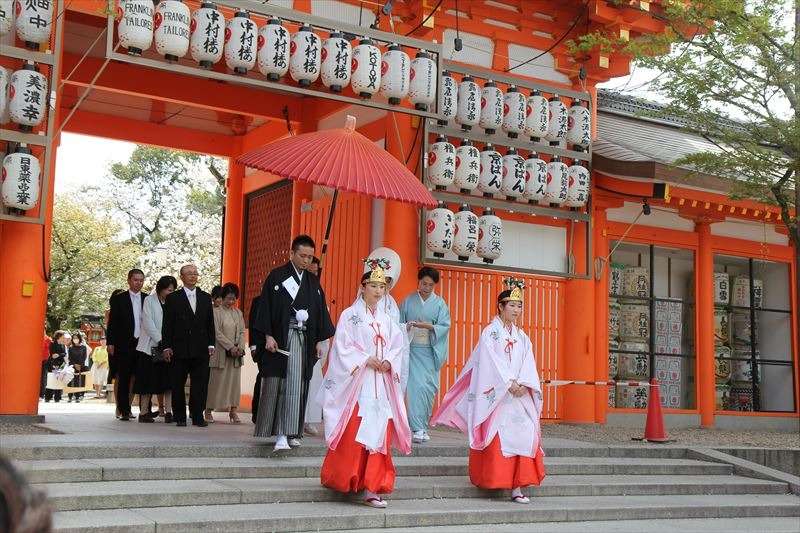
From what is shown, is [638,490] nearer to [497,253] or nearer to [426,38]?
[497,253]

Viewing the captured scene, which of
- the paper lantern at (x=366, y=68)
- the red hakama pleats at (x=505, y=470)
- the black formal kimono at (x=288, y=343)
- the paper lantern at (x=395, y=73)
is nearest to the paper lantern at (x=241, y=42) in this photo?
the paper lantern at (x=366, y=68)

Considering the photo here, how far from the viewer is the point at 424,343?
31.7 ft

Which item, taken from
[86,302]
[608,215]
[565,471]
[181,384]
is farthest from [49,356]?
[86,302]

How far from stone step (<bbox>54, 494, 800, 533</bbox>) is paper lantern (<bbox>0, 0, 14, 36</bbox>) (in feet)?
15.9

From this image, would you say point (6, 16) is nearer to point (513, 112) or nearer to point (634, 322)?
point (513, 112)

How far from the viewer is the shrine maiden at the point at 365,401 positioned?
671 cm

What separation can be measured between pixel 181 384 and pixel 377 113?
14.2ft

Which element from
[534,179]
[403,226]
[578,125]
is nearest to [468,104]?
[534,179]

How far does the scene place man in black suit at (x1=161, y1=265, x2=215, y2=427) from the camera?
969 centimetres

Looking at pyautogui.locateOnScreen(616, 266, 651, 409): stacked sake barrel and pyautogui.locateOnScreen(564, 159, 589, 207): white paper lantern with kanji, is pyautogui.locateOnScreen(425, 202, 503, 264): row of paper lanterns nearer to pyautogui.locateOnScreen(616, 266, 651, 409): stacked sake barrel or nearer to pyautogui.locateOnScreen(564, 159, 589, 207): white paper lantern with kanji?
pyautogui.locateOnScreen(564, 159, 589, 207): white paper lantern with kanji

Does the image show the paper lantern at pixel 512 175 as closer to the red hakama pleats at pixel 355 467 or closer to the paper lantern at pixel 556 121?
the paper lantern at pixel 556 121

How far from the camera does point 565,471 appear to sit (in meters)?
8.65

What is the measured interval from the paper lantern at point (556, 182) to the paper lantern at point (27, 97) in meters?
6.15

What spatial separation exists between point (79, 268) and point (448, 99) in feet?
86.5
